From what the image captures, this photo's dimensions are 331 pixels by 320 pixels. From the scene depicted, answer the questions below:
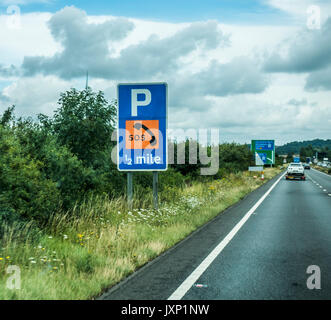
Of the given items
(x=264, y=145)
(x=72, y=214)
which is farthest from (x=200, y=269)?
(x=264, y=145)

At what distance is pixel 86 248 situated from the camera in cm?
797

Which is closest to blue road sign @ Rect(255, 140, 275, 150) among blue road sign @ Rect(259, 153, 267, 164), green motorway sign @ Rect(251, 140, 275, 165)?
green motorway sign @ Rect(251, 140, 275, 165)

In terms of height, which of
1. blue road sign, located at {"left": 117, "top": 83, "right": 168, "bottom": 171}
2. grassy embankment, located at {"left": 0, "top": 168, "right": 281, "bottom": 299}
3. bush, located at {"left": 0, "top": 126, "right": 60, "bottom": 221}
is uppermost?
blue road sign, located at {"left": 117, "top": 83, "right": 168, "bottom": 171}

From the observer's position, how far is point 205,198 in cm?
1842

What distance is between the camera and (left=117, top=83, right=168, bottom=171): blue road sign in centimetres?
1364

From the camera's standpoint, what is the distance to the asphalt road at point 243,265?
5.92m

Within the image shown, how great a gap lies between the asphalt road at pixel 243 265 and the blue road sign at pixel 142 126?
277cm

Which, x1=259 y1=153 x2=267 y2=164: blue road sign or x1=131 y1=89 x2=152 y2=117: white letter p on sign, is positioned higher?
x1=131 y1=89 x2=152 y2=117: white letter p on sign

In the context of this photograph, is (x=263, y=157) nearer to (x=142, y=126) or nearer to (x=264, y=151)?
(x=264, y=151)

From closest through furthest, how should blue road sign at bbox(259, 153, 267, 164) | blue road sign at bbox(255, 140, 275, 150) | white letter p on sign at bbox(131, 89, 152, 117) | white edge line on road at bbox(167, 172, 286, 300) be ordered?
white edge line on road at bbox(167, 172, 286, 300), white letter p on sign at bbox(131, 89, 152, 117), blue road sign at bbox(255, 140, 275, 150), blue road sign at bbox(259, 153, 267, 164)

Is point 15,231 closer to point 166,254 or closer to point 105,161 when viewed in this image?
point 166,254

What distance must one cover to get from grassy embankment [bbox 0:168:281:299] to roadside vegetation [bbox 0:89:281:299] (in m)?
0.01

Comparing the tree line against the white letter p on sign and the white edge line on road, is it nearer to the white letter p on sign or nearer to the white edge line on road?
the white letter p on sign

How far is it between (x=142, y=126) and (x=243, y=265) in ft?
22.9
